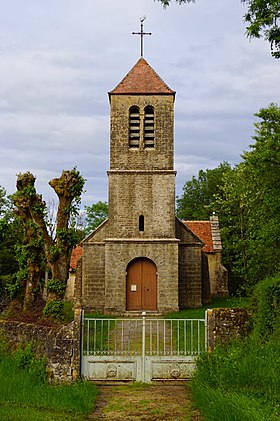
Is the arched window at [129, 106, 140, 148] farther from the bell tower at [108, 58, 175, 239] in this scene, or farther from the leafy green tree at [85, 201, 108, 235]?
the leafy green tree at [85, 201, 108, 235]

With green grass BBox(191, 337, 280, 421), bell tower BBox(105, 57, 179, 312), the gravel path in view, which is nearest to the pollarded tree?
the gravel path

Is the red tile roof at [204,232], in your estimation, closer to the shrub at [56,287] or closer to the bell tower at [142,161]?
the bell tower at [142,161]

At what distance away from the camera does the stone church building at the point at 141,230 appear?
26125 millimetres

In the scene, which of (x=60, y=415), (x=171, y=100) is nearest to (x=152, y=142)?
(x=171, y=100)

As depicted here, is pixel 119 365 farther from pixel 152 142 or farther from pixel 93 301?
pixel 152 142

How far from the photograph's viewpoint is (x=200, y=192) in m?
58.0

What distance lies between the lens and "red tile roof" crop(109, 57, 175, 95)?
2772cm

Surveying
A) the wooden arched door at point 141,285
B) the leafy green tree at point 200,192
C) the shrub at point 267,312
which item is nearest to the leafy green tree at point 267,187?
the wooden arched door at point 141,285

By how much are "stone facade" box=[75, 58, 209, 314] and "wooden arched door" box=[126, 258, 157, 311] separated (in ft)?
0.17

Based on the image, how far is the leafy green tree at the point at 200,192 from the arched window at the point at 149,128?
92.3 ft

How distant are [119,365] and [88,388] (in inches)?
42.0

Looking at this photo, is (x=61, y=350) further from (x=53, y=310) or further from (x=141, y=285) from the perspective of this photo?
(x=141, y=285)

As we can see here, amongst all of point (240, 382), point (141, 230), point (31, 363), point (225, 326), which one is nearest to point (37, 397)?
point (31, 363)

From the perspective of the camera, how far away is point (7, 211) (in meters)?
48.9
